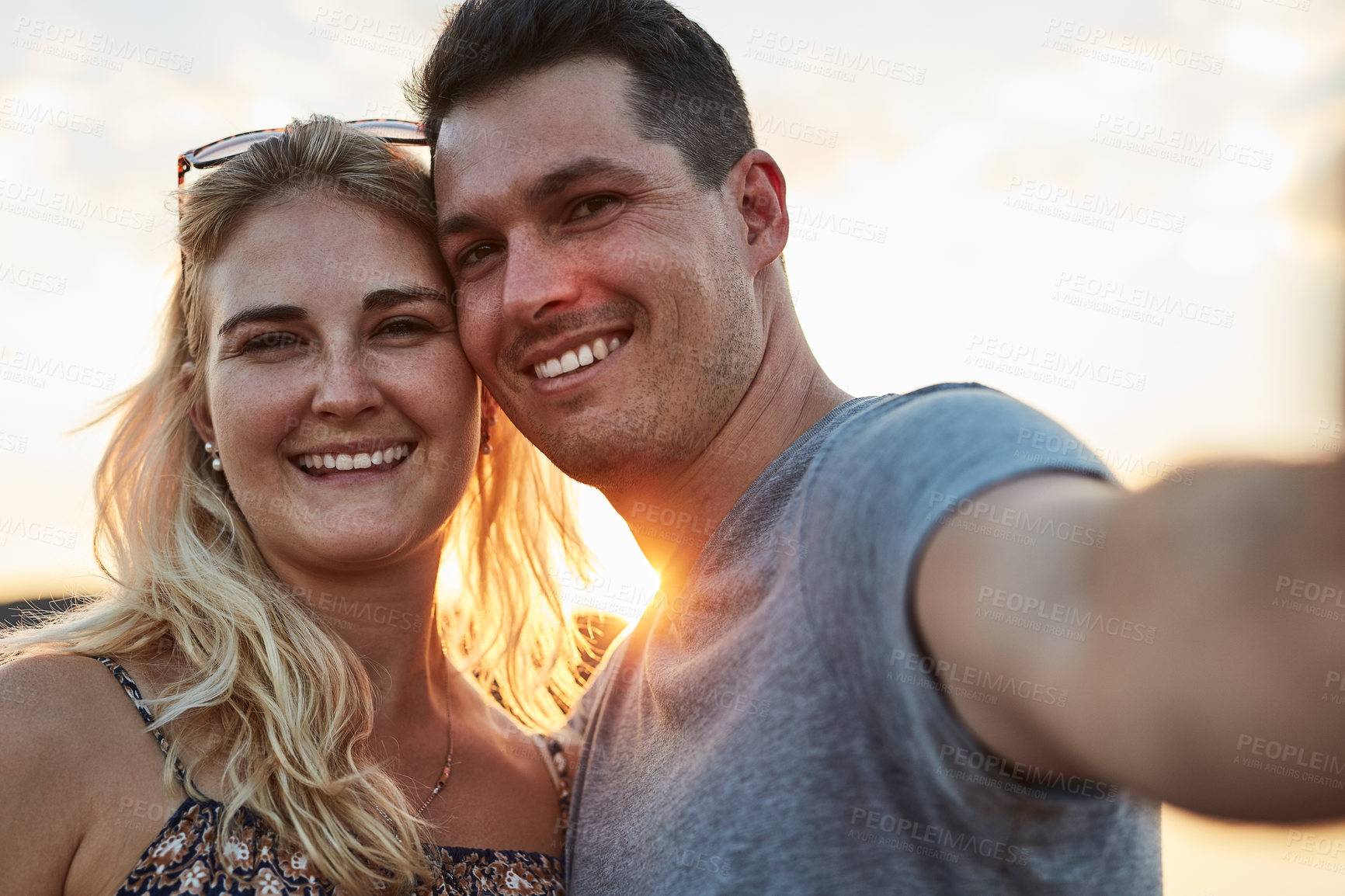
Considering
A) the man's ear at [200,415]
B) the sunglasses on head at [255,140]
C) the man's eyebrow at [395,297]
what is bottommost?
the man's ear at [200,415]

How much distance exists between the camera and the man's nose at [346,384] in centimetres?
245

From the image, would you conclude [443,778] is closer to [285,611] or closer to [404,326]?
[285,611]

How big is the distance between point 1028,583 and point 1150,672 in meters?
0.18

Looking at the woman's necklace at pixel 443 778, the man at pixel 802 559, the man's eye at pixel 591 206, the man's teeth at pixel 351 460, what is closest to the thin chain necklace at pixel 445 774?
the woman's necklace at pixel 443 778

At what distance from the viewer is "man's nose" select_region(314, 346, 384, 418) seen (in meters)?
2.45

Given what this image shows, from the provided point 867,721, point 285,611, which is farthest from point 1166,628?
point 285,611

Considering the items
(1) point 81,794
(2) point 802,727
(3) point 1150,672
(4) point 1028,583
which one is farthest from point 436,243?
(3) point 1150,672

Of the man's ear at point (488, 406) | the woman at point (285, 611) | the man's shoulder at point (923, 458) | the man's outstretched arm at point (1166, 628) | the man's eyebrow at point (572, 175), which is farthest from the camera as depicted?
the man's ear at point (488, 406)

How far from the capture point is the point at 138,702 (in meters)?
2.13

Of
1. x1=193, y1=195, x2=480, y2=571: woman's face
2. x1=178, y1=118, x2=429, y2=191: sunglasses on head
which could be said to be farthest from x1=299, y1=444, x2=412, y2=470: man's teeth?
x1=178, y1=118, x2=429, y2=191: sunglasses on head

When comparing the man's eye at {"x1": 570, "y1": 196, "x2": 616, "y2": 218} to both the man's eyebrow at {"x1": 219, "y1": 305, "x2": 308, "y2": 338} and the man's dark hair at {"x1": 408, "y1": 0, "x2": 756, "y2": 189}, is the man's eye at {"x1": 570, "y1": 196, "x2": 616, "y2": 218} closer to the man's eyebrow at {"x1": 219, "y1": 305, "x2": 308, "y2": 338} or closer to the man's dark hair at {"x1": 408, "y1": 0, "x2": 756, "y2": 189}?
the man's dark hair at {"x1": 408, "y1": 0, "x2": 756, "y2": 189}

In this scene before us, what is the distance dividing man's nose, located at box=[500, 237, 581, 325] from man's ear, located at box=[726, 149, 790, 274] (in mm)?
494

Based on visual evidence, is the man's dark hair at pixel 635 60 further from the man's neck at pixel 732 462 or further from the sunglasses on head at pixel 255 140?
the man's neck at pixel 732 462

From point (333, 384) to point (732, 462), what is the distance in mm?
1045
